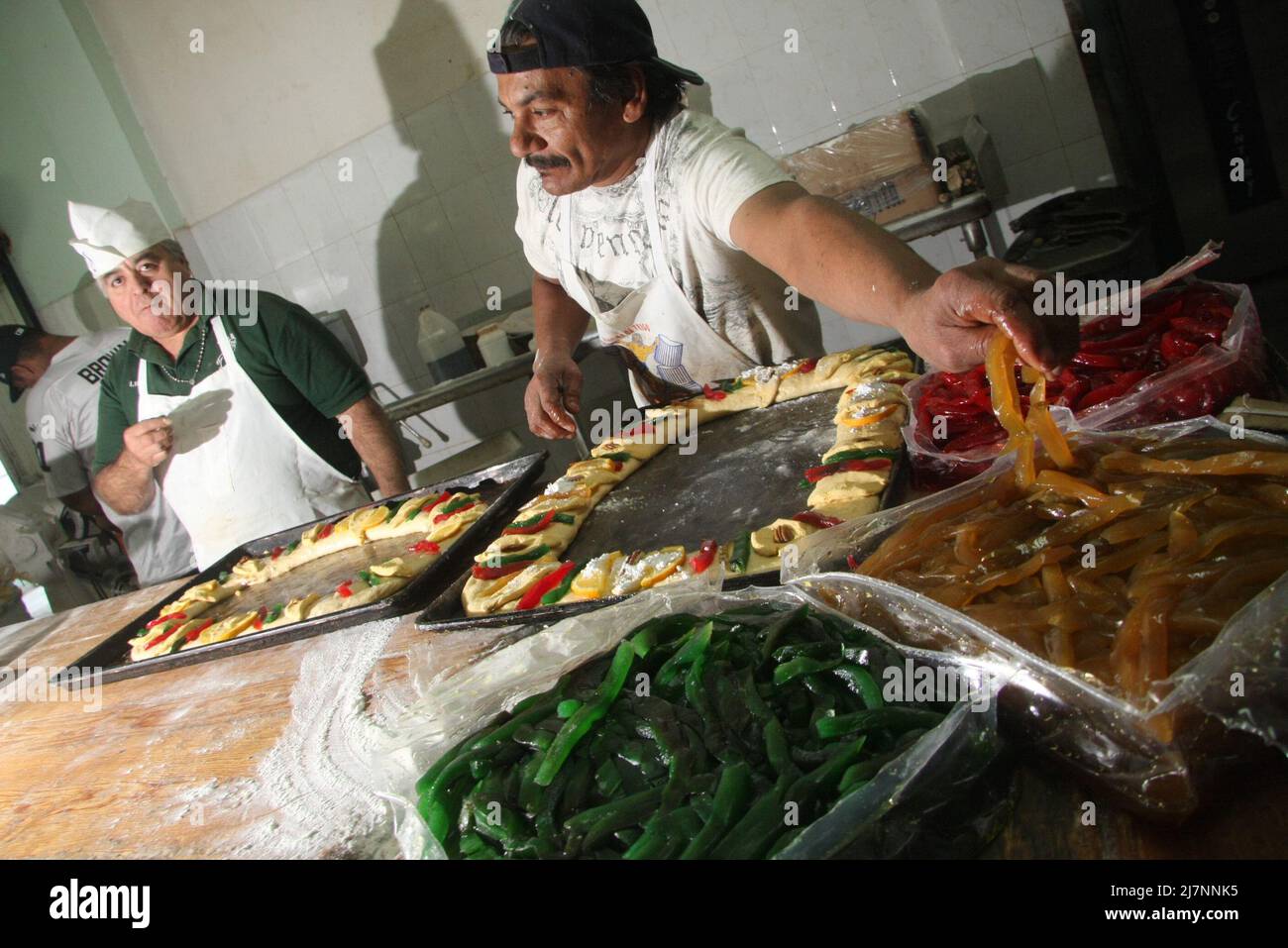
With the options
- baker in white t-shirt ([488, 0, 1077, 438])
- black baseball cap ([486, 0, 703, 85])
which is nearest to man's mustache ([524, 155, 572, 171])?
baker in white t-shirt ([488, 0, 1077, 438])

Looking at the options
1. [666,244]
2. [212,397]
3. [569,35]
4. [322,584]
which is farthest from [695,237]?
[212,397]

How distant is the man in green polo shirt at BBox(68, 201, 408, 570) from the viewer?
3.59 m

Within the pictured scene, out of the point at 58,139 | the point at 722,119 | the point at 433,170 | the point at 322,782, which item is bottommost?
the point at 322,782

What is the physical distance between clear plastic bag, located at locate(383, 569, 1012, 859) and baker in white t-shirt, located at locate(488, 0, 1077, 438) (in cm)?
56

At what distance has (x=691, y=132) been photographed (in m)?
2.46

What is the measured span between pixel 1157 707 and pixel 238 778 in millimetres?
1559

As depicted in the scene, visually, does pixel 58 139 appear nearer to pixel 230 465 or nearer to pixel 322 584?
pixel 230 465

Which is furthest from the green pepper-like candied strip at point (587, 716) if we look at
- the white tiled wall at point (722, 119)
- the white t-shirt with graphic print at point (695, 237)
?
the white tiled wall at point (722, 119)

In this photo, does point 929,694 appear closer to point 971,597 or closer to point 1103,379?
point 971,597

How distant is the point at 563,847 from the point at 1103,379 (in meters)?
1.35

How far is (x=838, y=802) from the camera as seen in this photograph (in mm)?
882

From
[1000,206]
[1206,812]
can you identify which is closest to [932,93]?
[1000,206]

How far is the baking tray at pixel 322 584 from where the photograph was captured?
219 cm

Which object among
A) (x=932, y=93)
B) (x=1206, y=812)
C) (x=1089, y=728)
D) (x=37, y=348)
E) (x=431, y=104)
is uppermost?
(x=431, y=104)
